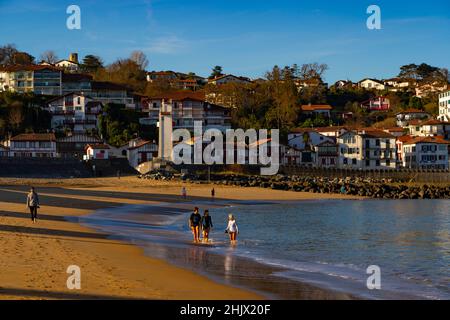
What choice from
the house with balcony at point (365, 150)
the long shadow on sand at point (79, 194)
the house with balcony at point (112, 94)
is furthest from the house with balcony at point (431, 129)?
the long shadow on sand at point (79, 194)

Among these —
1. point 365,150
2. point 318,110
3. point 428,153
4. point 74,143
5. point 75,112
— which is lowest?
point 428,153

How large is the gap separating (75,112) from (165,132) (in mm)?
15415

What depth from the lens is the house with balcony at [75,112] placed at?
8844 centimetres

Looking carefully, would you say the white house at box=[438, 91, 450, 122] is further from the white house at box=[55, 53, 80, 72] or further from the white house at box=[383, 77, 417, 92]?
the white house at box=[55, 53, 80, 72]

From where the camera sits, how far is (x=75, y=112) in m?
89.1

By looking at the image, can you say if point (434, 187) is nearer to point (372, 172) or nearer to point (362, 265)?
point (372, 172)

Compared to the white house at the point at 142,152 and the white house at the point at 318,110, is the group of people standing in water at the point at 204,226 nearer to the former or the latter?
the white house at the point at 142,152

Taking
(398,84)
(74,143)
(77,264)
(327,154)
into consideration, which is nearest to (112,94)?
(74,143)

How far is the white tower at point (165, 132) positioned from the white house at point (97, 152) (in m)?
6.09

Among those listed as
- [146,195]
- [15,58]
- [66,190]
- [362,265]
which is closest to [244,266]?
[362,265]

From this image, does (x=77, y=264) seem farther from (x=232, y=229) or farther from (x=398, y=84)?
(x=398, y=84)

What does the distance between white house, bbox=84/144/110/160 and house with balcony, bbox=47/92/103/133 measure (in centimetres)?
1546

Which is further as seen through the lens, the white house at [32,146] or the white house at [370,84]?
the white house at [370,84]

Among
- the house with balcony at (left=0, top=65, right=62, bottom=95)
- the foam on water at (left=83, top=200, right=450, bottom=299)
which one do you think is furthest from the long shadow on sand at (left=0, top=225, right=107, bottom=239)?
the house with balcony at (left=0, top=65, right=62, bottom=95)
